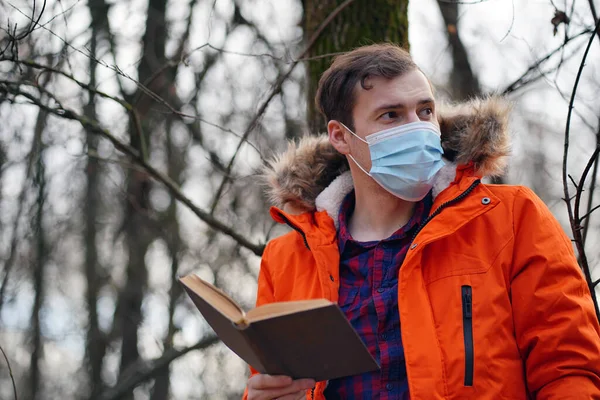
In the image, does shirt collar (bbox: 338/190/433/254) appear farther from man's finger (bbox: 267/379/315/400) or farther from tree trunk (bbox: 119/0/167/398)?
tree trunk (bbox: 119/0/167/398)

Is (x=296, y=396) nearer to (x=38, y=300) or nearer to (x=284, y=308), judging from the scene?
(x=284, y=308)

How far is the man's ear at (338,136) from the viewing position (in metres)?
3.33

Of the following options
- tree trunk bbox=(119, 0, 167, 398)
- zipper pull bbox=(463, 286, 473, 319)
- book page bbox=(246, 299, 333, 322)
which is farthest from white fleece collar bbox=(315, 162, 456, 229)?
tree trunk bbox=(119, 0, 167, 398)

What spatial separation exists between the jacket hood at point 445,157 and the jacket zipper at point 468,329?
0.54m

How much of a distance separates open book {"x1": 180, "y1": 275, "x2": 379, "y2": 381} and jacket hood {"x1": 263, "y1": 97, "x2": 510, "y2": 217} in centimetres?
99

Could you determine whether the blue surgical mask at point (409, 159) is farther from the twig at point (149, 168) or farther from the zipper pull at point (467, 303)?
the twig at point (149, 168)

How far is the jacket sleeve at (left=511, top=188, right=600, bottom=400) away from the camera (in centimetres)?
238

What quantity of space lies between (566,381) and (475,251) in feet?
1.79

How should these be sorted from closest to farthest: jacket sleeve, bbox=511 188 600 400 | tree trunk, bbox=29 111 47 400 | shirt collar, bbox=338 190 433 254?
jacket sleeve, bbox=511 188 600 400, shirt collar, bbox=338 190 433 254, tree trunk, bbox=29 111 47 400

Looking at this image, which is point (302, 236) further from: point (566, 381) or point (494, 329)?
point (566, 381)

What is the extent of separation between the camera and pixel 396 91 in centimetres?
307

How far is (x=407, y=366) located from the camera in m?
2.50

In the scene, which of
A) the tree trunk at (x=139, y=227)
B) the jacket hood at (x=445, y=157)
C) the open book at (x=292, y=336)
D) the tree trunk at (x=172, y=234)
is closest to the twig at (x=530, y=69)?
the jacket hood at (x=445, y=157)

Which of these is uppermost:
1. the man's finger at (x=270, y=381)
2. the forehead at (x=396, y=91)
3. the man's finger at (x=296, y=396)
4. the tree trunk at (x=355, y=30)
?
the tree trunk at (x=355, y=30)
